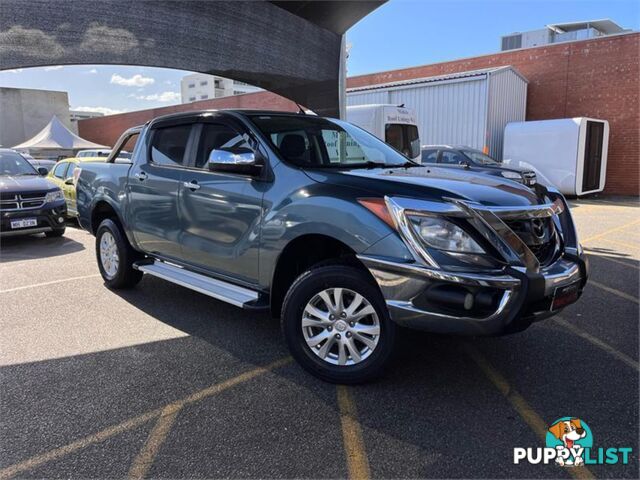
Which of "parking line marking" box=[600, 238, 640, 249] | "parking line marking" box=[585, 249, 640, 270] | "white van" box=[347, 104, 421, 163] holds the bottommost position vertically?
"parking line marking" box=[585, 249, 640, 270]

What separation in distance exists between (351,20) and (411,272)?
618 cm

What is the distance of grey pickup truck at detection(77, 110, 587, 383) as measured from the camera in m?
2.84

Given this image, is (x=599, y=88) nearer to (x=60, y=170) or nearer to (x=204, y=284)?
(x=60, y=170)

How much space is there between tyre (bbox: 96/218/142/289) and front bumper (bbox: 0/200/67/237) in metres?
3.68

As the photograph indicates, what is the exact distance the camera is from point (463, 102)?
52.1 feet

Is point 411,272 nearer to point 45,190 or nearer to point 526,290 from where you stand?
point 526,290

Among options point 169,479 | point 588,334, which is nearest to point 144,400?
point 169,479

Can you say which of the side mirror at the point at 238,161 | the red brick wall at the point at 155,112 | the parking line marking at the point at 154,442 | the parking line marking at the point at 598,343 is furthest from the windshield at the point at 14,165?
the red brick wall at the point at 155,112

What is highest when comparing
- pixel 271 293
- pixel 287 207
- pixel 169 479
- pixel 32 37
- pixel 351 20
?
pixel 351 20

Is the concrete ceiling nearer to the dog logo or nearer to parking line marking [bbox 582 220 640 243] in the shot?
parking line marking [bbox 582 220 640 243]

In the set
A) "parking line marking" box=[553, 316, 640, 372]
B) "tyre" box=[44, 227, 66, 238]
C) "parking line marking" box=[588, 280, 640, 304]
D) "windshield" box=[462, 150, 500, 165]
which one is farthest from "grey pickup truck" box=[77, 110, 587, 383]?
"windshield" box=[462, 150, 500, 165]

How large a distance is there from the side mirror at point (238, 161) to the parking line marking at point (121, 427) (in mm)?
1492

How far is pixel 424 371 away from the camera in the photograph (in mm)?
3531

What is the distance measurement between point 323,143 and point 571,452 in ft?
9.74
